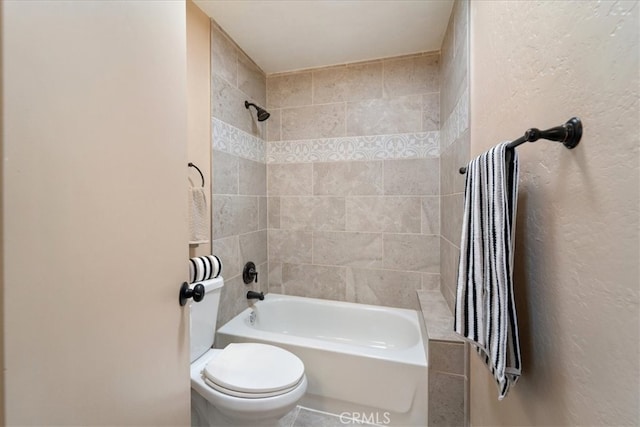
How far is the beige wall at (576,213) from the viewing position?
42 centimetres

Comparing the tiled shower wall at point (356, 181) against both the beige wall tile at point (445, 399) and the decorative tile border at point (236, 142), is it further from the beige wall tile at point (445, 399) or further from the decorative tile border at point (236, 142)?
the beige wall tile at point (445, 399)

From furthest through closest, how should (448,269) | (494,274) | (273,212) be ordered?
(273,212)
(448,269)
(494,274)

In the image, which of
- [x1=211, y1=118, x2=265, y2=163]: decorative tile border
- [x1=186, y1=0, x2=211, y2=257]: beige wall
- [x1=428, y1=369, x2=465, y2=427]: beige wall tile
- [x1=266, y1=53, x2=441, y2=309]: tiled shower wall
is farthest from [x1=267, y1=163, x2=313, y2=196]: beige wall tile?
[x1=428, y1=369, x2=465, y2=427]: beige wall tile

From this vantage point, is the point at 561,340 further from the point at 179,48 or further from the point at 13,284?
the point at 179,48

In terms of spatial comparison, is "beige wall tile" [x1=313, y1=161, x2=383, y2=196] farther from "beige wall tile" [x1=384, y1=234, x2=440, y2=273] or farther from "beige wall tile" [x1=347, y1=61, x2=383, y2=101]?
"beige wall tile" [x1=347, y1=61, x2=383, y2=101]

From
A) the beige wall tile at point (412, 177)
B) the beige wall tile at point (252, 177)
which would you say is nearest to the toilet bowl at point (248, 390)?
the beige wall tile at point (252, 177)

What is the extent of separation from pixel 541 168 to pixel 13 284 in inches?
42.9

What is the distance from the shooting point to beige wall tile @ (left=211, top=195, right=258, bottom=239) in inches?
66.5

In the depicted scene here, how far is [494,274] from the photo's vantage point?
668mm

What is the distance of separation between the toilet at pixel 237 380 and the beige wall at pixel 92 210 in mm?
403

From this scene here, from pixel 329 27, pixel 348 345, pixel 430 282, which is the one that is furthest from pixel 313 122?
pixel 348 345

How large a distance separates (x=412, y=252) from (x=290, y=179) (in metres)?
1.17

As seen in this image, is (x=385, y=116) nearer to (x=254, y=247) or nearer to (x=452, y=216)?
(x=452, y=216)

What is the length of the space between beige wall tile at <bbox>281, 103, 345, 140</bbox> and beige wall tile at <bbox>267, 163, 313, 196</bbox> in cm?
25
